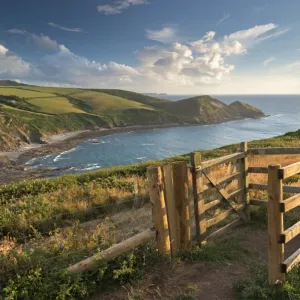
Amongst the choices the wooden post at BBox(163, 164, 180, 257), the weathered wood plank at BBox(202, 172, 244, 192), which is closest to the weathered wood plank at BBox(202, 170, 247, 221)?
the weathered wood plank at BBox(202, 172, 244, 192)

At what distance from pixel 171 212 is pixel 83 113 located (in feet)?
390

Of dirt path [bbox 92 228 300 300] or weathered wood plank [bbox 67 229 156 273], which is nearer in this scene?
dirt path [bbox 92 228 300 300]

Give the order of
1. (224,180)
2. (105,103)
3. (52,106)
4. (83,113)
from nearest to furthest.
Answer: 1. (224,180)
2. (83,113)
3. (52,106)
4. (105,103)

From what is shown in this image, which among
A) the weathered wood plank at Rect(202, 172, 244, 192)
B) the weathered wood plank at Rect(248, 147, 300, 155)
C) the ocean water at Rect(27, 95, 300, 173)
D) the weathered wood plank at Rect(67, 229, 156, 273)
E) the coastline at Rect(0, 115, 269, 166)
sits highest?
the weathered wood plank at Rect(248, 147, 300, 155)

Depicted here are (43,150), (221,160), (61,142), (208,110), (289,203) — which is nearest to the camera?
(289,203)

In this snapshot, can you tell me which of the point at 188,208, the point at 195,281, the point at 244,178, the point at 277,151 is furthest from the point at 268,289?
the point at 277,151

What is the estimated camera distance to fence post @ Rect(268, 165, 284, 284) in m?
4.64

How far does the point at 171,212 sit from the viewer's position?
20.1ft

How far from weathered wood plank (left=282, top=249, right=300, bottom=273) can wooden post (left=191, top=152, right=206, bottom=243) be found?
1988 millimetres

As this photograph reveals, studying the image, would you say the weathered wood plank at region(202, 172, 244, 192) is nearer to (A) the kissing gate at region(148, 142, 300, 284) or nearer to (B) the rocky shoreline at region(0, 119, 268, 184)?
(A) the kissing gate at region(148, 142, 300, 284)

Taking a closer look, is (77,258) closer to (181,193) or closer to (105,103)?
(181,193)

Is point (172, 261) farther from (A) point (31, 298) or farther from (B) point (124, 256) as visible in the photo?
(A) point (31, 298)

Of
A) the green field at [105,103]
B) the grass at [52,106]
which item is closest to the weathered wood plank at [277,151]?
the grass at [52,106]

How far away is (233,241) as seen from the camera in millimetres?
6945
